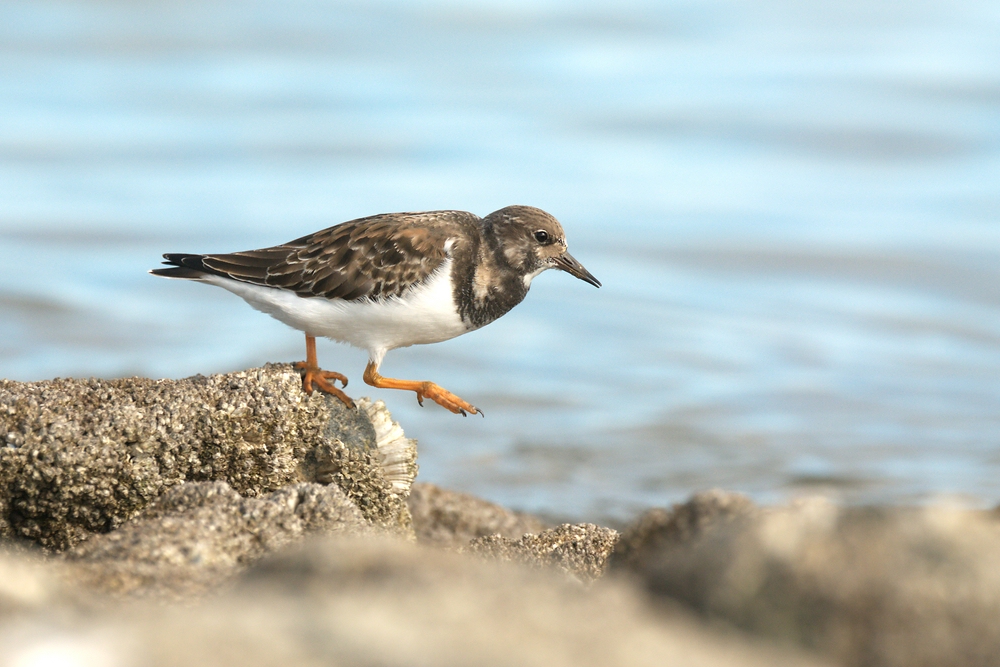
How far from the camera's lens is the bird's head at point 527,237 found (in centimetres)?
697

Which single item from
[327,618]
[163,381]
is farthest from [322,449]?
[327,618]

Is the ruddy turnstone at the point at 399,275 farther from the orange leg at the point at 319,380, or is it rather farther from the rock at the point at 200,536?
the rock at the point at 200,536

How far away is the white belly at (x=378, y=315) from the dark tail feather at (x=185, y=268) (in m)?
0.30

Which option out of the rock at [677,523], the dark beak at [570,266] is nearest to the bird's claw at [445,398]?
the dark beak at [570,266]

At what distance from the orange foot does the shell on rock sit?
10 cm

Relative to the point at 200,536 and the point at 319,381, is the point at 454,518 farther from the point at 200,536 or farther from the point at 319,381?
the point at 200,536

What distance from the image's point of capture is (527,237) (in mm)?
6996

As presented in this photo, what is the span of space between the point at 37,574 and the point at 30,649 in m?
0.64

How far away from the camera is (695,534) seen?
3.62 meters

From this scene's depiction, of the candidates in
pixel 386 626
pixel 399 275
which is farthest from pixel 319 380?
pixel 386 626

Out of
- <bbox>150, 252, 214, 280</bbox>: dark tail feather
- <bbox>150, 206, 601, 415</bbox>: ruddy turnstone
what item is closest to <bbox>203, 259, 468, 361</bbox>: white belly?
<bbox>150, 206, 601, 415</bbox>: ruddy turnstone

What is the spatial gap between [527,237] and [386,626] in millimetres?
4651

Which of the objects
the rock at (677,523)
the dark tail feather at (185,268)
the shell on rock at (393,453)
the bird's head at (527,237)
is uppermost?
the bird's head at (527,237)

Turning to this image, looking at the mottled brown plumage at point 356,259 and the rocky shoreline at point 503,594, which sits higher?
the mottled brown plumage at point 356,259
